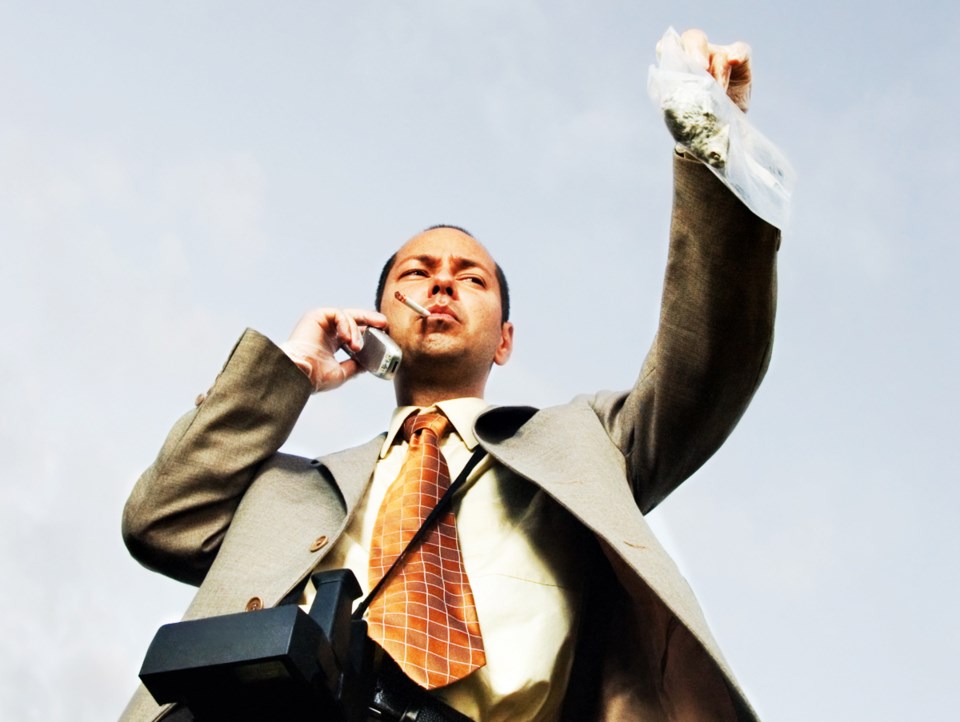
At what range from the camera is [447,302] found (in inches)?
137

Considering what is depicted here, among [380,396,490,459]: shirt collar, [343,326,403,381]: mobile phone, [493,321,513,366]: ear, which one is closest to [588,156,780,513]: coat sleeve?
[380,396,490,459]: shirt collar

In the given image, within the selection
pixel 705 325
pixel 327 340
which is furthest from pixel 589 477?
pixel 327 340

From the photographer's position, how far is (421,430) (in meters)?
2.96

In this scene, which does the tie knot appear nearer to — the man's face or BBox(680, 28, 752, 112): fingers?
the man's face

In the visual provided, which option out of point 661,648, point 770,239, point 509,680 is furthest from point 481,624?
point 770,239

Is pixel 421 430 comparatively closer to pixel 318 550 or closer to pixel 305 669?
pixel 318 550

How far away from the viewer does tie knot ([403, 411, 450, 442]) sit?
9.78 feet

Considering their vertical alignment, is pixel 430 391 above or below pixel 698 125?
below

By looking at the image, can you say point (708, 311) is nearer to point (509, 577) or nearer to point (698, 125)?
point (698, 125)

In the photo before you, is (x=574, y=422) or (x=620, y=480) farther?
(x=574, y=422)

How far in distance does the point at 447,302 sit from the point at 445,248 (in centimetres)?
34

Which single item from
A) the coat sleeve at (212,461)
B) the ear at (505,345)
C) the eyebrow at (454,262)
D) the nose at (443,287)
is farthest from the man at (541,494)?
the ear at (505,345)

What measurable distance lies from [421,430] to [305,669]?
1.23 metres

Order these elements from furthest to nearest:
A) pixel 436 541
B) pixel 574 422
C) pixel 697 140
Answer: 1. pixel 574 422
2. pixel 436 541
3. pixel 697 140
